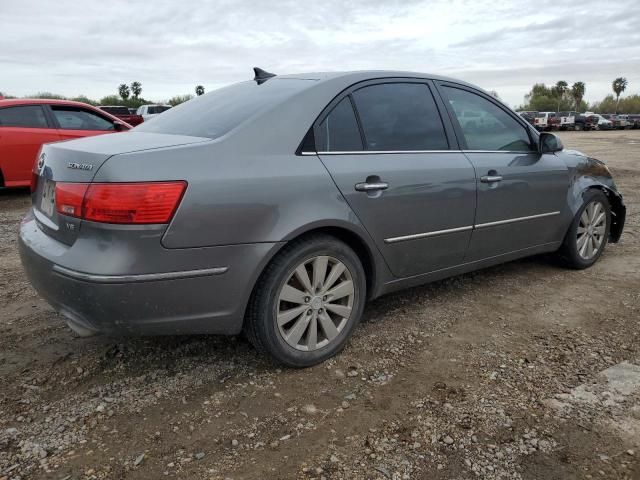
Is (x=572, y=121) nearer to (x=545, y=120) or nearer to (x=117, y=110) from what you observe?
(x=545, y=120)

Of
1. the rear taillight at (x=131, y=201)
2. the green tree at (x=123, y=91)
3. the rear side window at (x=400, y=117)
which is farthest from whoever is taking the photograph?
the green tree at (x=123, y=91)

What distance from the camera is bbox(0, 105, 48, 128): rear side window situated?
307 inches

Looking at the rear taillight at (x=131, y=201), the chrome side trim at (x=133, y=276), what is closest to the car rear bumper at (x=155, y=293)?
the chrome side trim at (x=133, y=276)

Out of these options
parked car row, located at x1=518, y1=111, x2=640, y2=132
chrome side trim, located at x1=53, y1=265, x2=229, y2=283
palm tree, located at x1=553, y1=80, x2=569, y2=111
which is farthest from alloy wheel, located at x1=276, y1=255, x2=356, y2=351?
palm tree, located at x1=553, y1=80, x2=569, y2=111

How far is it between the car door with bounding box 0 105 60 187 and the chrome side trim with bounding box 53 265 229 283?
629cm

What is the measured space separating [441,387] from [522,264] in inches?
97.3

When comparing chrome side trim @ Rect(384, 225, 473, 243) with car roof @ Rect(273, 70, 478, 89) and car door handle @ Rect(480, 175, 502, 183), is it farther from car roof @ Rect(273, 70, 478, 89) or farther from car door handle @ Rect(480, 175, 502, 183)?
car roof @ Rect(273, 70, 478, 89)

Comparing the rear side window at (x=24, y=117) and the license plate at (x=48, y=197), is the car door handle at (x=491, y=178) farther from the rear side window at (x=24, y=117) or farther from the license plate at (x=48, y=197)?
the rear side window at (x=24, y=117)

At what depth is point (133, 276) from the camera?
231 cm

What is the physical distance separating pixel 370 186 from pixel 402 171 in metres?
0.29

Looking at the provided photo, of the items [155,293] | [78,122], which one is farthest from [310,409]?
[78,122]

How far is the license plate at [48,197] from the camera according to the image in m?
2.59

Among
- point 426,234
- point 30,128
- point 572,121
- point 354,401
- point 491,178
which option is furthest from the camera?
point 572,121

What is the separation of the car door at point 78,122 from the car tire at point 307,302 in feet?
21.9
